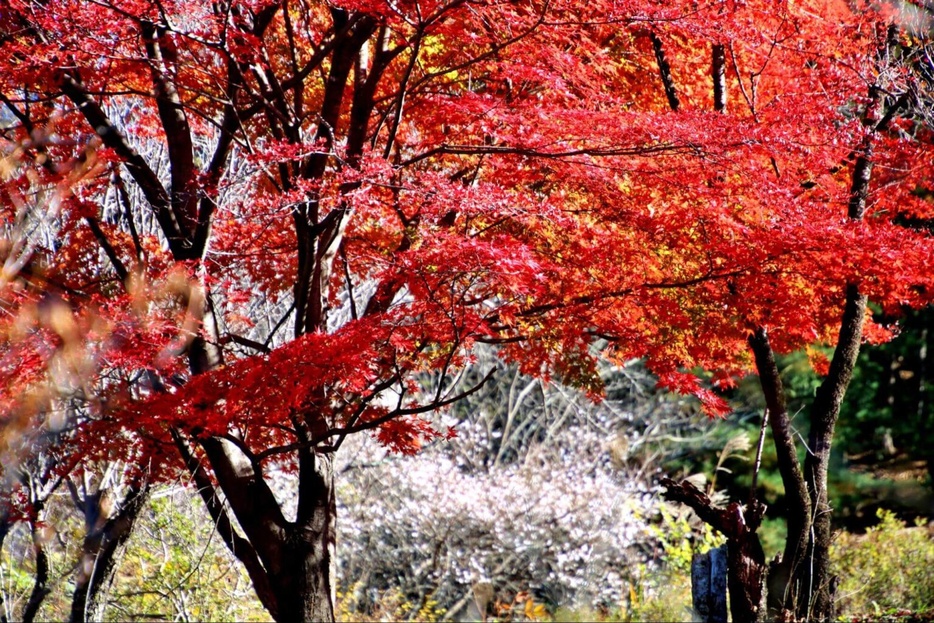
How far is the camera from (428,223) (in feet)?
18.4

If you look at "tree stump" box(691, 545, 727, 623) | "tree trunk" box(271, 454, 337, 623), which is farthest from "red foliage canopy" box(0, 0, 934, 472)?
"tree stump" box(691, 545, 727, 623)

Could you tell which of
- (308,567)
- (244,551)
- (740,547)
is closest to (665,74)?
(740,547)

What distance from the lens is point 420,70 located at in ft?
19.7

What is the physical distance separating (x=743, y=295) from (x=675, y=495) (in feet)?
4.19

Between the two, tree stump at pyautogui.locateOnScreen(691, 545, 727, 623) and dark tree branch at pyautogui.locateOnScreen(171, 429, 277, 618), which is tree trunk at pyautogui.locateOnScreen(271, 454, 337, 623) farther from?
tree stump at pyautogui.locateOnScreen(691, 545, 727, 623)

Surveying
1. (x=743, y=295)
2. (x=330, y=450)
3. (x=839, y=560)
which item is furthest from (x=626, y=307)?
(x=839, y=560)

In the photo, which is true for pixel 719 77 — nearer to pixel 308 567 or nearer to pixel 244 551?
pixel 308 567

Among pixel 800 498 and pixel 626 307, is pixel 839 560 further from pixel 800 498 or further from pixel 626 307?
pixel 626 307

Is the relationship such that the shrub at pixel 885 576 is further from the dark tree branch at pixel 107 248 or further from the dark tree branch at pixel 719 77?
the dark tree branch at pixel 107 248

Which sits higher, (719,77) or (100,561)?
(719,77)

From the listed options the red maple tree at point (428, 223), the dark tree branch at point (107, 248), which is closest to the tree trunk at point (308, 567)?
the red maple tree at point (428, 223)

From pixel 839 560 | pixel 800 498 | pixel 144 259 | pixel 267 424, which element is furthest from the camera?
pixel 839 560

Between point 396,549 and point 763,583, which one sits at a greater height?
point 396,549

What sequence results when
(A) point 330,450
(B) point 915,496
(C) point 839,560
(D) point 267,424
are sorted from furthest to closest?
(B) point 915,496 → (C) point 839,560 → (A) point 330,450 → (D) point 267,424
